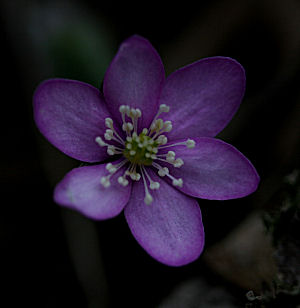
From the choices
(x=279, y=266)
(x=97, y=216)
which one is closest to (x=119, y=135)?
(x=97, y=216)

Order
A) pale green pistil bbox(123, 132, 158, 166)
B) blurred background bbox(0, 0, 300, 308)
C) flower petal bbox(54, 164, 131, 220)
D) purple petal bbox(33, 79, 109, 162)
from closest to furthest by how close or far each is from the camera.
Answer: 1. flower petal bbox(54, 164, 131, 220)
2. purple petal bbox(33, 79, 109, 162)
3. pale green pistil bbox(123, 132, 158, 166)
4. blurred background bbox(0, 0, 300, 308)

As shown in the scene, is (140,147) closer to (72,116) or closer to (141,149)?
(141,149)

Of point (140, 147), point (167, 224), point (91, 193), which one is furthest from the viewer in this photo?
point (140, 147)

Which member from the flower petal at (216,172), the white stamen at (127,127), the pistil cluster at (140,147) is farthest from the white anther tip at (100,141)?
the flower petal at (216,172)

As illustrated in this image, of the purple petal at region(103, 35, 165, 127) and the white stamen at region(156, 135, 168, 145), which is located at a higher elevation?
the purple petal at region(103, 35, 165, 127)

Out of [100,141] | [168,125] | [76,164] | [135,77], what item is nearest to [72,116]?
[100,141]

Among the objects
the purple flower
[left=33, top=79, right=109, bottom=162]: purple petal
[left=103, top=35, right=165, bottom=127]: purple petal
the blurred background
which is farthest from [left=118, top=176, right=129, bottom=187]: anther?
the blurred background

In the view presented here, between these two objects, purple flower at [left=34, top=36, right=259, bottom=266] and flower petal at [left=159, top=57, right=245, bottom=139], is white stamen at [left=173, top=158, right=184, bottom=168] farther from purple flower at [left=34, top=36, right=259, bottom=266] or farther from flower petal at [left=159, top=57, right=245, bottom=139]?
flower petal at [left=159, top=57, right=245, bottom=139]

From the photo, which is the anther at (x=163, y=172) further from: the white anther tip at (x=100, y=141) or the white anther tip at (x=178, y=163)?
the white anther tip at (x=100, y=141)
